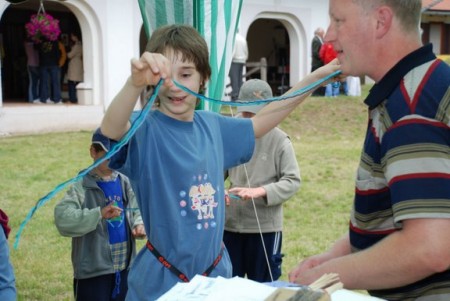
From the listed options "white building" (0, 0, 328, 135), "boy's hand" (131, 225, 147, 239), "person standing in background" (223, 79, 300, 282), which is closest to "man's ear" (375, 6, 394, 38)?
"boy's hand" (131, 225, 147, 239)

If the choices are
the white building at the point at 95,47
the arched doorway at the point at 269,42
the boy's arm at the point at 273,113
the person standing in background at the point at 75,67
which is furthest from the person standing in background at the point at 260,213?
the arched doorway at the point at 269,42

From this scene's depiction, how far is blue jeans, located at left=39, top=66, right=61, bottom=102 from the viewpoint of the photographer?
1484 cm

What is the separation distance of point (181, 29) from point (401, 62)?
0.99 meters

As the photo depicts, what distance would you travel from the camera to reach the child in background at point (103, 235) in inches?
123

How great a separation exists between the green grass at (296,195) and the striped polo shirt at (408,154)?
3.29 m

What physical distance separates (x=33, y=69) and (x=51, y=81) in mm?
758

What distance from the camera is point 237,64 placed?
48.1ft

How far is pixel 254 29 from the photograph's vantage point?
23.2 metres

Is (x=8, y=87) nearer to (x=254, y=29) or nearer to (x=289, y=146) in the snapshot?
(x=254, y=29)

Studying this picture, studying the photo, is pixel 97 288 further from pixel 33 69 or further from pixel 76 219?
pixel 33 69

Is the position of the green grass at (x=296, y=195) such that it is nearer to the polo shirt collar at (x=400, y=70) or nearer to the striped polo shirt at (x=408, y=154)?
the striped polo shirt at (x=408, y=154)

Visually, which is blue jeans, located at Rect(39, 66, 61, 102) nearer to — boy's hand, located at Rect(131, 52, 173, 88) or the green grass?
the green grass

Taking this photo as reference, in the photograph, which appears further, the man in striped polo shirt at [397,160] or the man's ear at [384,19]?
the man's ear at [384,19]

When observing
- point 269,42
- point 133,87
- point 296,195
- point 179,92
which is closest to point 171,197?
point 179,92
